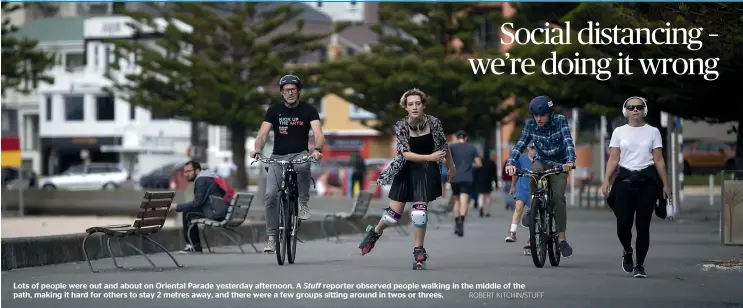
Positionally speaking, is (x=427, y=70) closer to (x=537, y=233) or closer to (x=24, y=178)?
(x=24, y=178)

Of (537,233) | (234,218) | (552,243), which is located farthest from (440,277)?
(234,218)

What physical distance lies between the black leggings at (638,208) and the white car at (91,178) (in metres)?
64.9

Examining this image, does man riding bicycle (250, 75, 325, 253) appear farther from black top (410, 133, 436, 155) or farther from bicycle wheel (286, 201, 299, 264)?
black top (410, 133, 436, 155)

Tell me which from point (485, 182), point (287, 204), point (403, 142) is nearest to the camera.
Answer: point (403, 142)

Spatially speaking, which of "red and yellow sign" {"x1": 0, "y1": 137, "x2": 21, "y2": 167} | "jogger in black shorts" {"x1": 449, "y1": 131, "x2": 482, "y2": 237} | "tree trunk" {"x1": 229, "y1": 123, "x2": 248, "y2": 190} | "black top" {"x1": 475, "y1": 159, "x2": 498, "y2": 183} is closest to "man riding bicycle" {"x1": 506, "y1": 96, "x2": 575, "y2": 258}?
"jogger in black shorts" {"x1": 449, "y1": 131, "x2": 482, "y2": 237}

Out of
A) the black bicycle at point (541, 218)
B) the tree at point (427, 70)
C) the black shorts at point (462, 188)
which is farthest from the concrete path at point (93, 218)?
the black bicycle at point (541, 218)

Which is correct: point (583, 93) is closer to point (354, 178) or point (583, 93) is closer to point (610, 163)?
point (354, 178)

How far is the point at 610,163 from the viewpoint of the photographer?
13.7 meters

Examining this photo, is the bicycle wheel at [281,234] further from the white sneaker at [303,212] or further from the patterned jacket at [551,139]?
the patterned jacket at [551,139]

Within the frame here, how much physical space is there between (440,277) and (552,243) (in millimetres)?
1914

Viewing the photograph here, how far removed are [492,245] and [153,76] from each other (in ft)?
160

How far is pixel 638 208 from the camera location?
44.8 ft

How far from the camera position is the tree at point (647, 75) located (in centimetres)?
2191

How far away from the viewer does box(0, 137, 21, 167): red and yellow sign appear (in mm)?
41938
